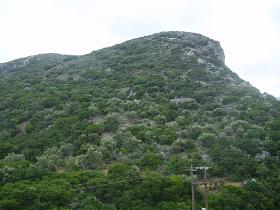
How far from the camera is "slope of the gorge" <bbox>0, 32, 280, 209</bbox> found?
26938 millimetres

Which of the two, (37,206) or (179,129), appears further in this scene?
(179,129)

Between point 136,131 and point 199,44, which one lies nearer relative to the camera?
point 136,131

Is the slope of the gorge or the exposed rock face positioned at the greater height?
the exposed rock face

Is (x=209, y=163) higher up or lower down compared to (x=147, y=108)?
lower down

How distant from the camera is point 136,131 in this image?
36219 millimetres

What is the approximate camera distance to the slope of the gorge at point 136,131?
26938mm

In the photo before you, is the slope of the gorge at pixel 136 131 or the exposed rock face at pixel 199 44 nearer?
the slope of the gorge at pixel 136 131

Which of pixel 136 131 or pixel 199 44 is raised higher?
pixel 199 44

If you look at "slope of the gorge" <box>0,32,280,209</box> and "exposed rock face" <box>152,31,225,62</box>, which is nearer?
"slope of the gorge" <box>0,32,280,209</box>

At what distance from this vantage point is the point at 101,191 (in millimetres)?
26875

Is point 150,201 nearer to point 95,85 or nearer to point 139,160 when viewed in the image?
point 139,160

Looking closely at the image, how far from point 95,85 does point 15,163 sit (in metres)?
20.8

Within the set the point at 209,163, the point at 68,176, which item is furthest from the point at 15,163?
the point at 209,163

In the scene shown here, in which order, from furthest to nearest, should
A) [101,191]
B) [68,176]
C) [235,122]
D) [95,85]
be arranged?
[95,85]
[235,122]
[68,176]
[101,191]
